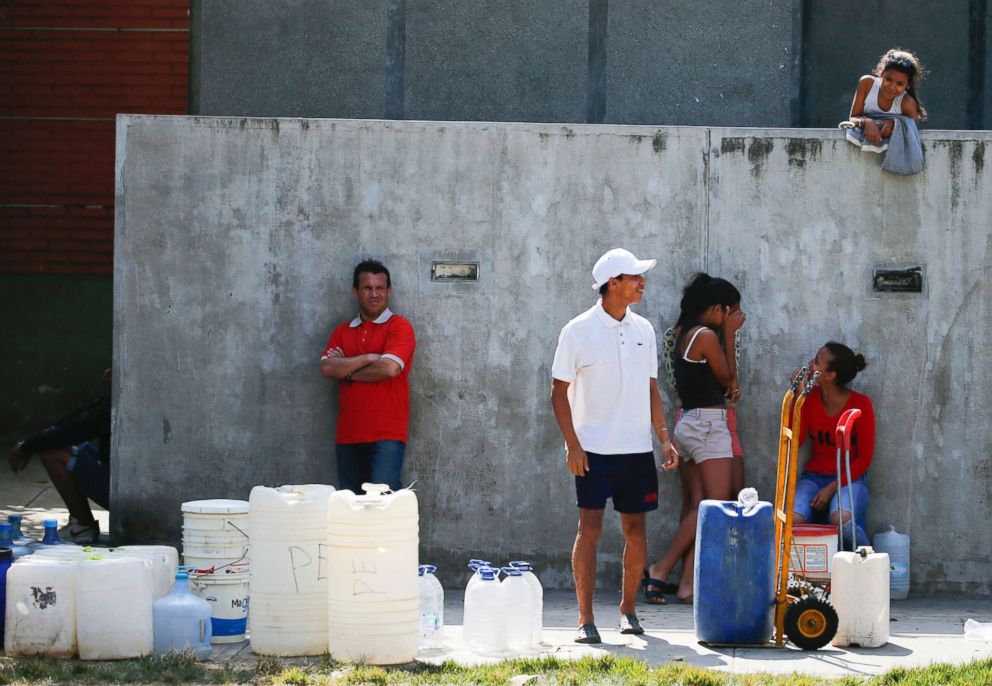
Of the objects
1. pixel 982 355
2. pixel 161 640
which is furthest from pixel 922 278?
pixel 161 640

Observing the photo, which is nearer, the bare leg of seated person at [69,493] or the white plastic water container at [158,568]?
the white plastic water container at [158,568]

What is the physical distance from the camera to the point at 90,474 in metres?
10.7

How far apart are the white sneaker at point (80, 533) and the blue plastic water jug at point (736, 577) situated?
4.78 metres

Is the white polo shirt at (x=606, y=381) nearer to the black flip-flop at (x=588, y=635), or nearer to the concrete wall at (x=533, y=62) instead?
the black flip-flop at (x=588, y=635)

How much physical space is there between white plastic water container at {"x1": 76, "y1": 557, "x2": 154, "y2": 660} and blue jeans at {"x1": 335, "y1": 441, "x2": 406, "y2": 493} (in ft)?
7.62

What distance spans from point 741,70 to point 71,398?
883 centimetres

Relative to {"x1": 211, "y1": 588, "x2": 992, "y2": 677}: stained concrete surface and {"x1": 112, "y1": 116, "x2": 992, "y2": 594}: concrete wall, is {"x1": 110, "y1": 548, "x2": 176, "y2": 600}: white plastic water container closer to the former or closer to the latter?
{"x1": 211, "y1": 588, "x2": 992, "y2": 677}: stained concrete surface

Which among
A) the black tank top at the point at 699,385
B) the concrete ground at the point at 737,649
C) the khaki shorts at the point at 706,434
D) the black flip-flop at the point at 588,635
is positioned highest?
the black tank top at the point at 699,385

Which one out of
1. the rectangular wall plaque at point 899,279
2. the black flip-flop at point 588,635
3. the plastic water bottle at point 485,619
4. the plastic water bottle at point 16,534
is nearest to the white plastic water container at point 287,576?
the plastic water bottle at point 485,619

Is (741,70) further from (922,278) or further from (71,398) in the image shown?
(71,398)

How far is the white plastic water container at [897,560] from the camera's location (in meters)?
9.27

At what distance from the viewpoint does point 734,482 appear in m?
9.34

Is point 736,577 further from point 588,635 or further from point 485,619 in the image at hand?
point 485,619

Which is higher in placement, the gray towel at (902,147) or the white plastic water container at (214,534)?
the gray towel at (902,147)
